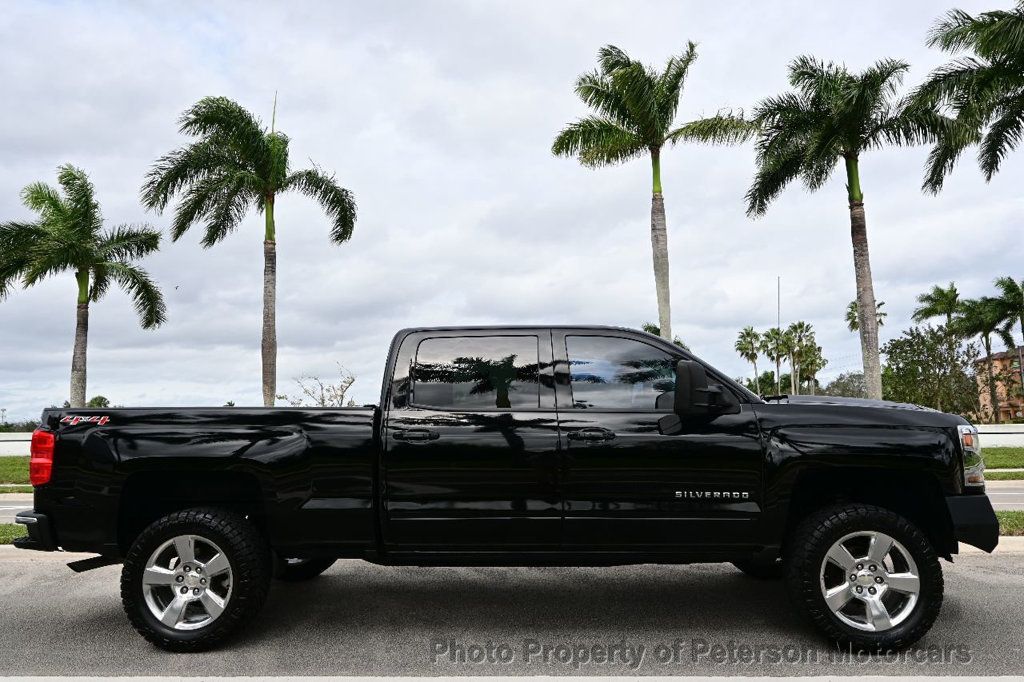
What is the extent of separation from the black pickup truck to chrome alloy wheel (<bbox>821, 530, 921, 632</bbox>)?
0.04 feet

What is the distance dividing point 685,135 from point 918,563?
21.4 meters

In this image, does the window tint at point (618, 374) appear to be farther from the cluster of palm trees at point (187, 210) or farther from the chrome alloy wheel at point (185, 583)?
the cluster of palm trees at point (187, 210)

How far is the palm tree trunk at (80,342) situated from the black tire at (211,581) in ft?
102

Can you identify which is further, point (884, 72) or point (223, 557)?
point (884, 72)

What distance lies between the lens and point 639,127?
24188mm

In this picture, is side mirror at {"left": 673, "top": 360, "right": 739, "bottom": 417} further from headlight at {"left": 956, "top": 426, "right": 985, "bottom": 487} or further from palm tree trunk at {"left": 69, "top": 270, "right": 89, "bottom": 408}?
palm tree trunk at {"left": 69, "top": 270, "right": 89, "bottom": 408}

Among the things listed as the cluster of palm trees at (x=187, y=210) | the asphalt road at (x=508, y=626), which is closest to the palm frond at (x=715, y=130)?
the cluster of palm trees at (x=187, y=210)

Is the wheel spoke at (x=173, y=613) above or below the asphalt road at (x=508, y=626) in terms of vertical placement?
above

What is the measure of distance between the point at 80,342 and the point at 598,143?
2232cm

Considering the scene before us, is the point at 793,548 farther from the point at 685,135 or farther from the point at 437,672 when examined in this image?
the point at 685,135

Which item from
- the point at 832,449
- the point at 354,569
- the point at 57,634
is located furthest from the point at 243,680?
the point at 832,449

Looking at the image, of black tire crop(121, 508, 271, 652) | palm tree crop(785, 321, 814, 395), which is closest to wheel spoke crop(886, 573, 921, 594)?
black tire crop(121, 508, 271, 652)

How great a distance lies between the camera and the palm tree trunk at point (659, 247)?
922 inches

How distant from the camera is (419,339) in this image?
5.09 metres
